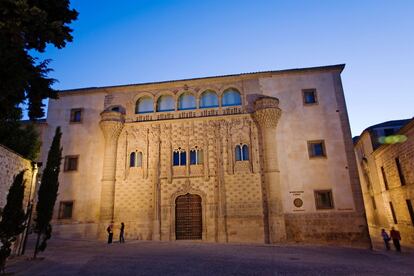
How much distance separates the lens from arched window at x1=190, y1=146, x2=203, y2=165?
17469 mm

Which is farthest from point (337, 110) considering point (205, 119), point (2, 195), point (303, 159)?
point (2, 195)

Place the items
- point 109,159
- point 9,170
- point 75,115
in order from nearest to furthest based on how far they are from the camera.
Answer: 1. point 9,170
2. point 109,159
3. point 75,115

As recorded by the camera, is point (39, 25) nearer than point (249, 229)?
Yes

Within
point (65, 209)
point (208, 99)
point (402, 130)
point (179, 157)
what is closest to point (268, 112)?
point (208, 99)

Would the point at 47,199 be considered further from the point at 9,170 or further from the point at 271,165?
the point at 271,165

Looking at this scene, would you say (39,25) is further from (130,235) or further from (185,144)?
(130,235)

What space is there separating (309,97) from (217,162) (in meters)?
7.62

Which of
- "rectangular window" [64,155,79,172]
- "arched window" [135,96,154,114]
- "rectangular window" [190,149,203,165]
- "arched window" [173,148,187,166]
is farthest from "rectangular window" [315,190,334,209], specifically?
"rectangular window" [64,155,79,172]

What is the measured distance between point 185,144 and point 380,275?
1266 centimetres

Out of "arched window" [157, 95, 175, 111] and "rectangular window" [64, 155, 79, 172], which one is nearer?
"rectangular window" [64, 155, 79, 172]

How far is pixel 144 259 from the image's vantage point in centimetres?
959

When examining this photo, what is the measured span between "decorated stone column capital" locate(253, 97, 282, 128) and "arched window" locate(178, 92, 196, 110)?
185 inches

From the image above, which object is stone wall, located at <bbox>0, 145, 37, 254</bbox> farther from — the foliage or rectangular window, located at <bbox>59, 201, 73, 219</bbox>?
rectangular window, located at <bbox>59, 201, 73, 219</bbox>

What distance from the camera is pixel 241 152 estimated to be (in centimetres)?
1717
